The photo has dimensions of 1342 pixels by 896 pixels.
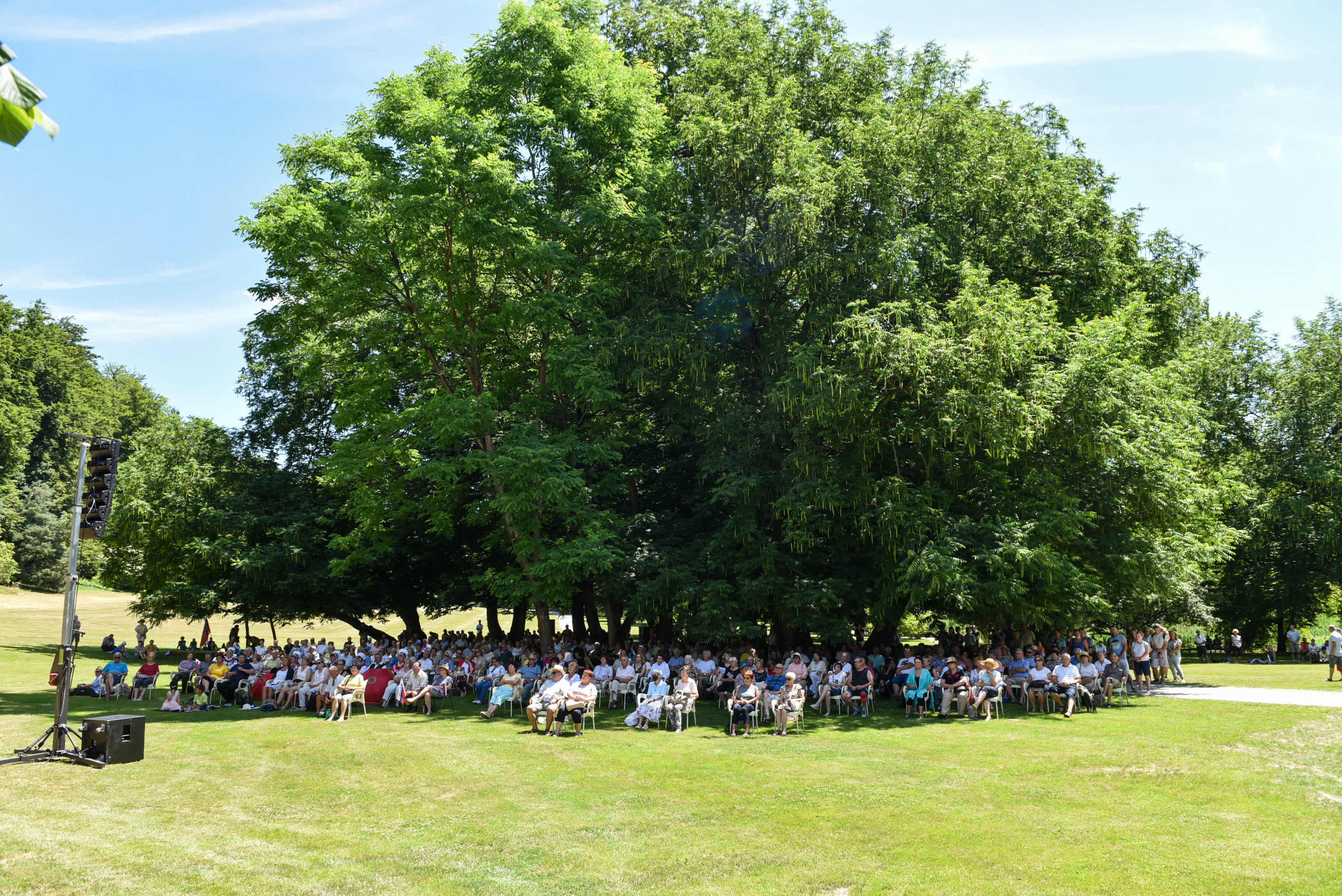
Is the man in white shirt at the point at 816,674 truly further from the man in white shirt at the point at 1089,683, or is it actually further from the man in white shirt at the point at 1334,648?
the man in white shirt at the point at 1334,648

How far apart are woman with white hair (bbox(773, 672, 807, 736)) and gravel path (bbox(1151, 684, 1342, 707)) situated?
369 inches

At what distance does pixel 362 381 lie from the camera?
23438 millimetres

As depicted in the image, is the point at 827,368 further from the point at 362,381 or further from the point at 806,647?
the point at 362,381

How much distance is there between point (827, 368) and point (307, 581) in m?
19.3

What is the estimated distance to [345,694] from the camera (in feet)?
58.9

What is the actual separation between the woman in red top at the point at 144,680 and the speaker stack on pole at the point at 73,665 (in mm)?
8915

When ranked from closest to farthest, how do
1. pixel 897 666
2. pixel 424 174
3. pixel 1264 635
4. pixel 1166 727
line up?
pixel 1166 727 < pixel 897 666 < pixel 424 174 < pixel 1264 635

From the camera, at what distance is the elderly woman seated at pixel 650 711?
16.5 m

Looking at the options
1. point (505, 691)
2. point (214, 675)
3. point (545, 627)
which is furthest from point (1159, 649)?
point (214, 675)

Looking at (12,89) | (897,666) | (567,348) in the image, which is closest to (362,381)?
(567,348)

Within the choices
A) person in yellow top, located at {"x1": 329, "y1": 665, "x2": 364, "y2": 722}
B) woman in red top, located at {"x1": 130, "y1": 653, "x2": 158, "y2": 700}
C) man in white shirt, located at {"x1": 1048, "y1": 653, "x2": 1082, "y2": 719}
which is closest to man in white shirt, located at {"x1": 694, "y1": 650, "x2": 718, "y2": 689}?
man in white shirt, located at {"x1": 1048, "y1": 653, "x2": 1082, "y2": 719}

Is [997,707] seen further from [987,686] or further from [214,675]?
[214,675]

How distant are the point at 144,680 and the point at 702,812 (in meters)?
16.9

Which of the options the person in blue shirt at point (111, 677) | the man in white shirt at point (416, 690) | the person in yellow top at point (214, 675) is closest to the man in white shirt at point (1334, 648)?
the man in white shirt at point (416, 690)
